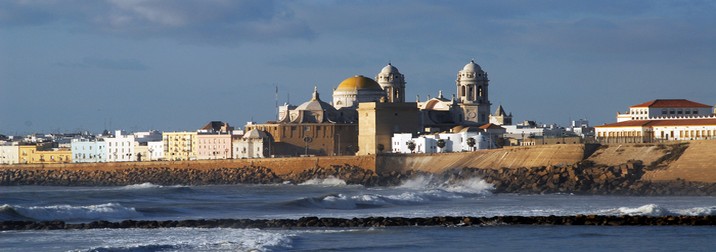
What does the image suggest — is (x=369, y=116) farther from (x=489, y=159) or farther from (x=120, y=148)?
(x=120, y=148)

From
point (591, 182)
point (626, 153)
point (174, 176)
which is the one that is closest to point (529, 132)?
point (174, 176)

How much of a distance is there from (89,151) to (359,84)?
75.8 feet

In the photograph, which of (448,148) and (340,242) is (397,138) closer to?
(448,148)

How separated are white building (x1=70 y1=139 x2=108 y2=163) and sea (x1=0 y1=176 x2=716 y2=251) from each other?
46.0m

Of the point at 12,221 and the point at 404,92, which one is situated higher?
the point at 404,92

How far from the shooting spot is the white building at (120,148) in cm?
12156

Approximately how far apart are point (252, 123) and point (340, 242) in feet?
244

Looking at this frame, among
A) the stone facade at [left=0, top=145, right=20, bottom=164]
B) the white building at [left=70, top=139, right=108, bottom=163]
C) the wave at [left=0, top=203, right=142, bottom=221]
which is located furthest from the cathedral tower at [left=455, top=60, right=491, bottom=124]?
the wave at [left=0, top=203, right=142, bottom=221]

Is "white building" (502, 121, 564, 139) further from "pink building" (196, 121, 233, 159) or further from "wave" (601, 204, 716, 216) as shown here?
"wave" (601, 204, 716, 216)

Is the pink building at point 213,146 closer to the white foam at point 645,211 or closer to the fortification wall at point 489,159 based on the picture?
the fortification wall at point 489,159

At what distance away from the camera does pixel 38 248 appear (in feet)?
123

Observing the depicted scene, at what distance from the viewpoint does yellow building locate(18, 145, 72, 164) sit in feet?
402

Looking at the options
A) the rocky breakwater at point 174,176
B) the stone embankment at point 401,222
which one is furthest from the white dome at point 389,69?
the stone embankment at point 401,222

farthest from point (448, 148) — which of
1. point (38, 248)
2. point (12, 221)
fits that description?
point (38, 248)
